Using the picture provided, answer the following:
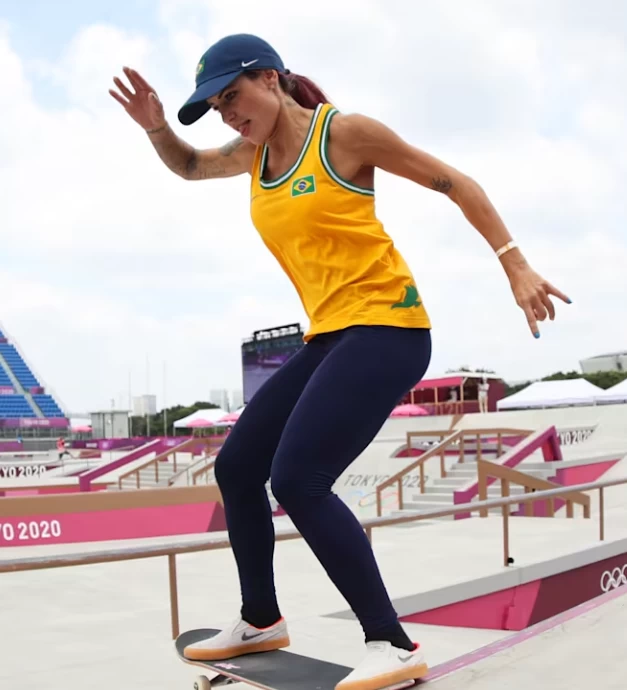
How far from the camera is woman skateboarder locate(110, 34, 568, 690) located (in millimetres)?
2102

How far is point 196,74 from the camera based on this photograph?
2307mm

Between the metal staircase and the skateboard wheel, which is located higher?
the skateboard wheel

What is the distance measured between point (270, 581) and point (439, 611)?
11.9 ft

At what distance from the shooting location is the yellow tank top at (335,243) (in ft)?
7.30

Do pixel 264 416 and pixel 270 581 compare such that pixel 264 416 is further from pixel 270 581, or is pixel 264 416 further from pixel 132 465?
pixel 132 465

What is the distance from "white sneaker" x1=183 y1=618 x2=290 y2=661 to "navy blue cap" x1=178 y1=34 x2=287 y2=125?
1.56 m

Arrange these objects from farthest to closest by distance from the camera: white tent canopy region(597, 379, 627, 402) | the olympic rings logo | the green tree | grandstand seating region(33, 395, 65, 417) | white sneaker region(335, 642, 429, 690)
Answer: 1. the green tree
2. grandstand seating region(33, 395, 65, 417)
3. white tent canopy region(597, 379, 627, 402)
4. the olympic rings logo
5. white sneaker region(335, 642, 429, 690)

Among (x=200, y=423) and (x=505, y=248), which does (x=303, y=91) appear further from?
(x=200, y=423)

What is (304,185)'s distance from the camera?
7.32ft

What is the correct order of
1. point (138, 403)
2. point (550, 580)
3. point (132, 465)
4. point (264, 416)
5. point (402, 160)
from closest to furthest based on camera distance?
point (402, 160), point (264, 416), point (550, 580), point (132, 465), point (138, 403)

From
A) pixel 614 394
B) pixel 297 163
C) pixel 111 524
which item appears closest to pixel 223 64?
pixel 297 163

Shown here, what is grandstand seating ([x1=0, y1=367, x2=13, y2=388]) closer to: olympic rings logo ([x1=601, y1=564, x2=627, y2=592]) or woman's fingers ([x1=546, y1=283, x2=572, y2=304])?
olympic rings logo ([x1=601, y1=564, x2=627, y2=592])

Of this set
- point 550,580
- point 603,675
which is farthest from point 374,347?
point 550,580

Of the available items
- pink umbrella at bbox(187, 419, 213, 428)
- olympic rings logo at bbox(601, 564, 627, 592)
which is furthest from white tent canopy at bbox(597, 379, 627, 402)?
olympic rings logo at bbox(601, 564, 627, 592)
